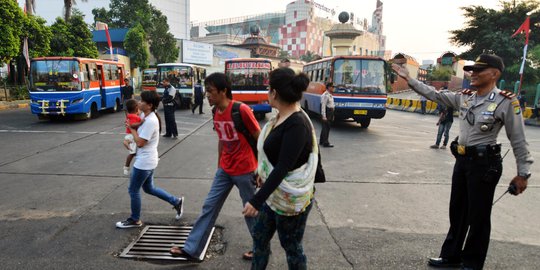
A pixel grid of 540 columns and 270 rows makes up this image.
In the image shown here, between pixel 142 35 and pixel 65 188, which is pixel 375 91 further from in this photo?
pixel 142 35

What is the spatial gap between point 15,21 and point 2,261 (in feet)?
59.3

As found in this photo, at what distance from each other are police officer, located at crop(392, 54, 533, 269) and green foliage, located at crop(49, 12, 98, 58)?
24815mm

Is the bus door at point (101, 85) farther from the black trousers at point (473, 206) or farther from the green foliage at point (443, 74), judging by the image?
the green foliage at point (443, 74)

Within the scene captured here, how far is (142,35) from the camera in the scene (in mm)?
33594

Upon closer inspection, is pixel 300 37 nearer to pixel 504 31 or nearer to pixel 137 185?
pixel 504 31

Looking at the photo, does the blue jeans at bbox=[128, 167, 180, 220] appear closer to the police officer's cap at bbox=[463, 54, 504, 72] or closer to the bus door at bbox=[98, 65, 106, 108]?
the police officer's cap at bbox=[463, 54, 504, 72]

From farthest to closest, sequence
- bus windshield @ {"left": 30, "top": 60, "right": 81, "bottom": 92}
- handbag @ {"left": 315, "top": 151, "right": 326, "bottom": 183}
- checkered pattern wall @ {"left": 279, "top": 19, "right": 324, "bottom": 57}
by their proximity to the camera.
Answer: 1. checkered pattern wall @ {"left": 279, "top": 19, "right": 324, "bottom": 57}
2. bus windshield @ {"left": 30, "top": 60, "right": 81, "bottom": 92}
3. handbag @ {"left": 315, "top": 151, "right": 326, "bottom": 183}

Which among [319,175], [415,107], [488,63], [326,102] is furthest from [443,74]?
[319,175]

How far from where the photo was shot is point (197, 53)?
45844mm

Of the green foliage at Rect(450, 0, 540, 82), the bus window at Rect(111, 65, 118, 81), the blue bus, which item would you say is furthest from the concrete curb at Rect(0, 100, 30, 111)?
the green foliage at Rect(450, 0, 540, 82)

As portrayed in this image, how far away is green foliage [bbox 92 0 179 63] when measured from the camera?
3709 cm

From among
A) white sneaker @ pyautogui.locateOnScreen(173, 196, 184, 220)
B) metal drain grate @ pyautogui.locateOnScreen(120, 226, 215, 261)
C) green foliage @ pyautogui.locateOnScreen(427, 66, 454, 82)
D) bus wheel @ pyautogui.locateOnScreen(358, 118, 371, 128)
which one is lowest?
metal drain grate @ pyautogui.locateOnScreen(120, 226, 215, 261)

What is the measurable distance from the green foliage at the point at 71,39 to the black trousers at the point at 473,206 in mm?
24851

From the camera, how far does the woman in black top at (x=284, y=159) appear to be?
6.86 feet
